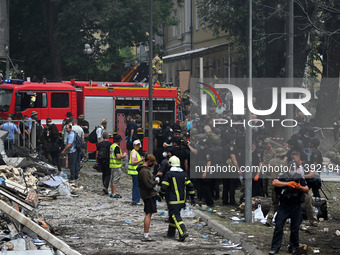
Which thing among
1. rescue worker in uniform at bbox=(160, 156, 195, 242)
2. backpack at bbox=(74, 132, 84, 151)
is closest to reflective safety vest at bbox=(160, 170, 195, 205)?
rescue worker in uniform at bbox=(160, 156, 195, 242)

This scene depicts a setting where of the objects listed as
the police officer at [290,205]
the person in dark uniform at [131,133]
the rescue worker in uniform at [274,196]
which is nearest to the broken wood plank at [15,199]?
the police officer at [290,205]

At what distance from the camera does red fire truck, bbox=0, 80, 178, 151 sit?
88.2 feet

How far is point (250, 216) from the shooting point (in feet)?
50.3

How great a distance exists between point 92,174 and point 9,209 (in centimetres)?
1312

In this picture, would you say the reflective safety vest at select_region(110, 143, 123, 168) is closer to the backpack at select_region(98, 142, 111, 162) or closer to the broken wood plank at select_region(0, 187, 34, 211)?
the backpack at select_region(98, 142, 111, 162)

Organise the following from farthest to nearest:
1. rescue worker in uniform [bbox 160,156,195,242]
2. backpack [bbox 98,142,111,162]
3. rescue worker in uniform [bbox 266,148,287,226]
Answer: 1. backpack [bbox 98,142,111,162]
2. rescue worker in uniform [bbox 266,148,287,226]
3. rescue worker in uniform [bbox 160,156,195,242]

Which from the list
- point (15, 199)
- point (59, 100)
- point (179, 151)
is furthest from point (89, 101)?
point (15, 199)

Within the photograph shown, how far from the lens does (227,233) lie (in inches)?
546

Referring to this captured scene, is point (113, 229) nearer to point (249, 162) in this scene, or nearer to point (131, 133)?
point (249, 162)

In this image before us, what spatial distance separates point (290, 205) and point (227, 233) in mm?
1853

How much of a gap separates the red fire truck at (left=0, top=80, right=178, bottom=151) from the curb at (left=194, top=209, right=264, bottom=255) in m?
11.1

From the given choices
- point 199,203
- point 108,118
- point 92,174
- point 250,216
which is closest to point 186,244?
point 250,216

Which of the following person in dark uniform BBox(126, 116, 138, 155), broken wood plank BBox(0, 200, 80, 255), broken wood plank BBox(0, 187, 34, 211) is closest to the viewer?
broken wood plank BBox(0, 200, 80, 255)

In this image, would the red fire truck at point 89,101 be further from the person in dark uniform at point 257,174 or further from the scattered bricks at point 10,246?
the scattered bricks at point 10,246
